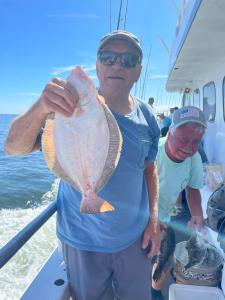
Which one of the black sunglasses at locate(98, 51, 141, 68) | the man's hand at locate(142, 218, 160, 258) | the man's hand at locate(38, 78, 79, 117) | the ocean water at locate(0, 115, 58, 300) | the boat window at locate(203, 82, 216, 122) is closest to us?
the man's hand at locate(38, 78, 79, 117)

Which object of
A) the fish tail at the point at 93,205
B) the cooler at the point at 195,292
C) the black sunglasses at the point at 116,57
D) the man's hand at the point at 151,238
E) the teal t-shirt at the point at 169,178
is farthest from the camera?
the teal t-shirt at the point at 169,178

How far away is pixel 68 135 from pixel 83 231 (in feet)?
2.15

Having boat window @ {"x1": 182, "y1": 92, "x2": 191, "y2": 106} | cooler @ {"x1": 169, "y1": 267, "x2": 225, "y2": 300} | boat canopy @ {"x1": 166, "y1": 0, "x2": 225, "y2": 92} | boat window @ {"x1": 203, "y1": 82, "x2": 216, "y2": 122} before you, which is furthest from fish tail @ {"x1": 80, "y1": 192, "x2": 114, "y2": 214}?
boat window @ {"x1": 182, "y1": 92, "x2": 191, "y2": 106}

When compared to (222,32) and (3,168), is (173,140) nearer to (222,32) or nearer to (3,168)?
(222,32)

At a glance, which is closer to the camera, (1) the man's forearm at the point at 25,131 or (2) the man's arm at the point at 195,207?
(1) the man's forearm at the point at 25,131

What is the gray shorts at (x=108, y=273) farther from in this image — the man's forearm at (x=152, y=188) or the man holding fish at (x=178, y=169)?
the man holding fish at (x=178, y=169)

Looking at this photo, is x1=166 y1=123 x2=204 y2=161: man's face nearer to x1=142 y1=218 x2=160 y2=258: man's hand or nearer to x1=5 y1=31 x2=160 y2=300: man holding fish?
x1=5 y1=31 x2=160 y2=300: man holding fish

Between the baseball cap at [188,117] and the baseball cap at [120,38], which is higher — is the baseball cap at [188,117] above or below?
below

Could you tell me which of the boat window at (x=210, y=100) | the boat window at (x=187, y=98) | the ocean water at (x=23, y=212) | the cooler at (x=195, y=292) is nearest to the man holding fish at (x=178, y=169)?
the cooler at (x=195, y=292)

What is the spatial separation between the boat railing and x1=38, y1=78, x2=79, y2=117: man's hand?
963mm

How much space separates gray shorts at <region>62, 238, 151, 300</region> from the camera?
5.24 feet

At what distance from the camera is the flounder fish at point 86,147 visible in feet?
3.56

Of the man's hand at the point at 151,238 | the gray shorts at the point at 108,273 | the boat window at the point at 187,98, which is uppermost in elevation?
the boat window at the point at 187,98

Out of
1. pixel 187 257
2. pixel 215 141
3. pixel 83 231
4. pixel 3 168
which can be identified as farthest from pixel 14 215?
pixel 3 168
